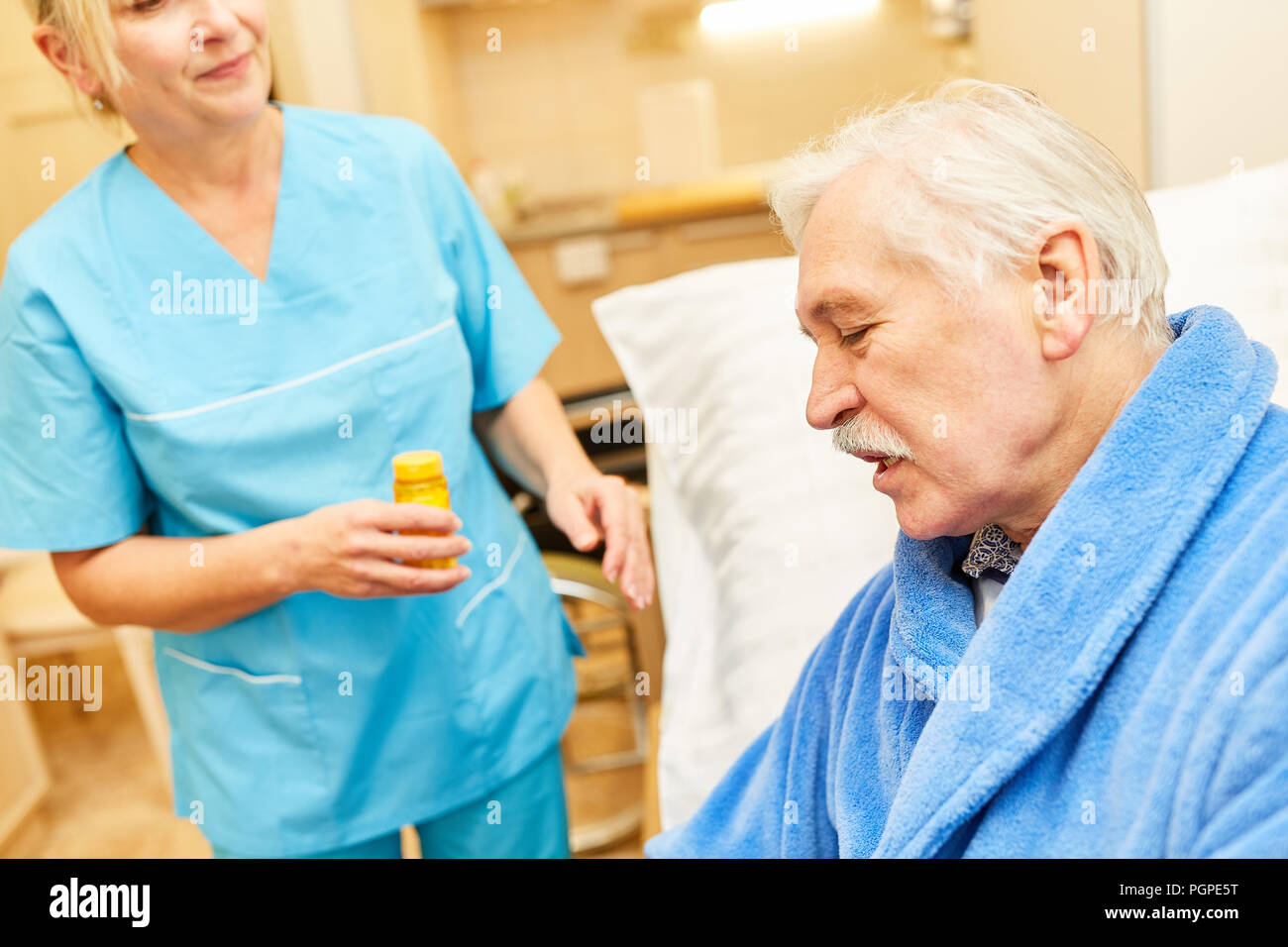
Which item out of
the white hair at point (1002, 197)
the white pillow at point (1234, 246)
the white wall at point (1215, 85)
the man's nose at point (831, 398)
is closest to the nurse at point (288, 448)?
the man's nose at point (831, 398)

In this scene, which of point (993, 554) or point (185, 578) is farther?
point (185, 578)

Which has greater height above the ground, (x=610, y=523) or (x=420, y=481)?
(x=420, y=481)

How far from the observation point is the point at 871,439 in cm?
78

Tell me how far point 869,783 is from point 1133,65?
A: 0.90 metres

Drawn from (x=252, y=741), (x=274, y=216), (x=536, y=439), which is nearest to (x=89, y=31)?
(x=274, y=216)

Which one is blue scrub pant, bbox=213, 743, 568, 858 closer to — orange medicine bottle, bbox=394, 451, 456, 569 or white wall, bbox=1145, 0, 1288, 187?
orange medicine bottle, bbox=394, 451, 456, 569

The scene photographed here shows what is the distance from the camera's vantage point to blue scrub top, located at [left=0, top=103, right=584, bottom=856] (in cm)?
101

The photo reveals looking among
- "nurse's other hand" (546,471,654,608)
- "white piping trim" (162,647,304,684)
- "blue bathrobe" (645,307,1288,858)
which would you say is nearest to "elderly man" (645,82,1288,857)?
"blue bathrobe" (645,307,1288,858)

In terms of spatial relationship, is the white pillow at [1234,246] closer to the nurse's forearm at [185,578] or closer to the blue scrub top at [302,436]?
the blue scrub top at [302,436]

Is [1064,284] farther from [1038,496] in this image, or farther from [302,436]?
[302,436]

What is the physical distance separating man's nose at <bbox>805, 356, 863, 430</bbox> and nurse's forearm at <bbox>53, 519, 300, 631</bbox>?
0.48 meters

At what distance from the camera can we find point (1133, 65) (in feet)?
4.09

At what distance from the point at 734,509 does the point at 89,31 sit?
86 cm

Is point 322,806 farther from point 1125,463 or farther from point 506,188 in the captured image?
point 506,188
